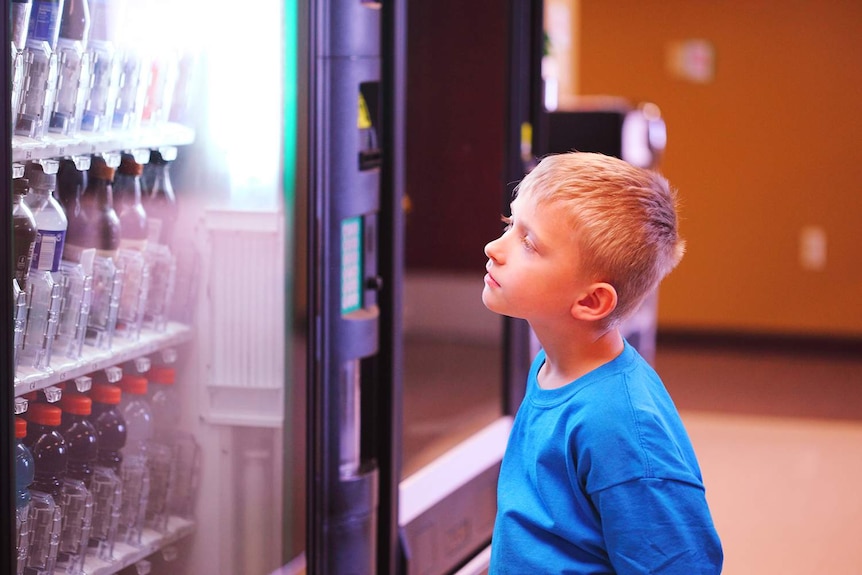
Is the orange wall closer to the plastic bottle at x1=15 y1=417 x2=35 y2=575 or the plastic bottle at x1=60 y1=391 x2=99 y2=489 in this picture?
the plastic bottle at x1=60 y1=391 x2=99 y2=489

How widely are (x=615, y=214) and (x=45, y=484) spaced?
1.15 meters

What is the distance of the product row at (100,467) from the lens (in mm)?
1943

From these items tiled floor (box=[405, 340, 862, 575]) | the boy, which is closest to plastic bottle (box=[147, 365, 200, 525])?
the boy

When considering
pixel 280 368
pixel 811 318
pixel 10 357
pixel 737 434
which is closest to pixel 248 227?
pixel 280 368

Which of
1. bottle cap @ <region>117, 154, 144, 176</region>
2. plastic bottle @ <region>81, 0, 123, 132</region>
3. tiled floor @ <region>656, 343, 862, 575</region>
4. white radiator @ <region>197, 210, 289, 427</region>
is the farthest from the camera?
tiled floor @ <region>656, 343, 862, 575</region>

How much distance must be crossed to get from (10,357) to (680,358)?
5536 mm

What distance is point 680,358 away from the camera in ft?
22.0

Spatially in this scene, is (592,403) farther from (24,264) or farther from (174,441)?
(174,441)

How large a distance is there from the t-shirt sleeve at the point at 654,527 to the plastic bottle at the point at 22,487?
1.03 m

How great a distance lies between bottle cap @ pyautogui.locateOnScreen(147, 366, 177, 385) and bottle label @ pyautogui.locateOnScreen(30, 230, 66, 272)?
42cm

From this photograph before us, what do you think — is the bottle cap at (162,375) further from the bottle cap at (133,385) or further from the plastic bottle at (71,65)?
the plastic bottle at (71,65)

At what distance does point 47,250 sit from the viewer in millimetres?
1944

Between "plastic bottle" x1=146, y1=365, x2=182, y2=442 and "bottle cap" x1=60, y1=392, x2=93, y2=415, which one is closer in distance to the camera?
"bottle cap" x1=60, y1=392, x2=93, y2=415

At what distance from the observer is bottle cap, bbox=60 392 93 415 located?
6.62 feet
